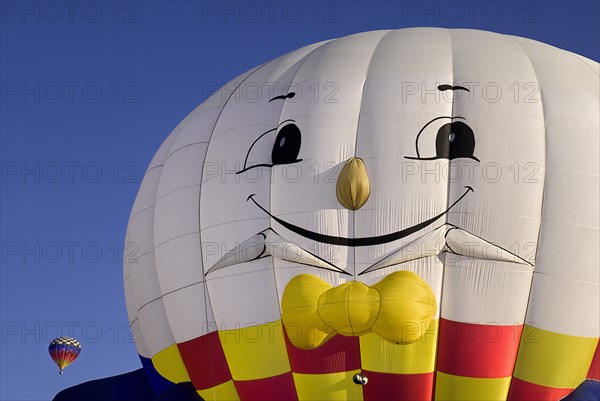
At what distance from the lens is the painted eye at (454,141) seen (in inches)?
424

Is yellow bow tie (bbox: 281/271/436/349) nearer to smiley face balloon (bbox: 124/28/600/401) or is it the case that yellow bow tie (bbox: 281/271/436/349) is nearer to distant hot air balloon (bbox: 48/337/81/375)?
smiley face balloon (bbox: 124/28/600/401)

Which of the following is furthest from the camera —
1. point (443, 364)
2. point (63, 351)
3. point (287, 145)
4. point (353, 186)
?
point (63, 351)

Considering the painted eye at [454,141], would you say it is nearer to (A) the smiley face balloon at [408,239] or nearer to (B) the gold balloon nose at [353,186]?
(A) the smiley face balloon at [408,239]

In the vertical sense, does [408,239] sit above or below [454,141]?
below

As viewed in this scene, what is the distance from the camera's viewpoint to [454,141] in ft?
35.6

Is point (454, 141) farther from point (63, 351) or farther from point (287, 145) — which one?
point (63, 351)

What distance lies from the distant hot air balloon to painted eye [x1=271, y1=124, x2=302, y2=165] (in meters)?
9.81

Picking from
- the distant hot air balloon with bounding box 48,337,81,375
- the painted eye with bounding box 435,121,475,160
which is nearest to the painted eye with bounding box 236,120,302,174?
the painted eye with bounding box 435,121,475,160

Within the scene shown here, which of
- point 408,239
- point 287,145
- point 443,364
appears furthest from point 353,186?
point 443,364

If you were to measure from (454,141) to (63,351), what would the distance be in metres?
11.0

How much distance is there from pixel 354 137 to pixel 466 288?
1.72m

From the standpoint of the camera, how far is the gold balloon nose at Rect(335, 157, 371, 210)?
10633 millimetres

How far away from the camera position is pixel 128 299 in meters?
13.3

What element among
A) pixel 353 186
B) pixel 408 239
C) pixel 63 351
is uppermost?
pixel 353 186
